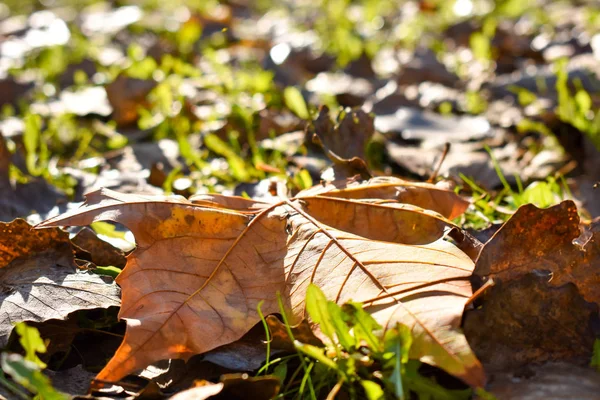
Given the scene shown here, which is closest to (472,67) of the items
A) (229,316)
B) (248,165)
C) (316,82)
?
(316,82)

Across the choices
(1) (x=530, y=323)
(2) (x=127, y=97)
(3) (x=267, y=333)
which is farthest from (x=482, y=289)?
(2) (x=127, y=97)

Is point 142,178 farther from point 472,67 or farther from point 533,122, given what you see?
point 472,67

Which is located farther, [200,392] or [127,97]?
[127,97]

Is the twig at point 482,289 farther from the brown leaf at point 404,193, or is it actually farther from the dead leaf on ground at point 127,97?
the dead leaf on ground at point 127,97

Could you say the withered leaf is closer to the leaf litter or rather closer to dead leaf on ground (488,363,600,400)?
the leaf litter

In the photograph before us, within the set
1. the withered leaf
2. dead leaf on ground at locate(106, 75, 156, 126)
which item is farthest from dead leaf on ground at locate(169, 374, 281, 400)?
dead leaf on ground at locate(106, 75, 156, 126)

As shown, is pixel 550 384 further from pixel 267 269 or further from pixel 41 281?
pixel 41 281
